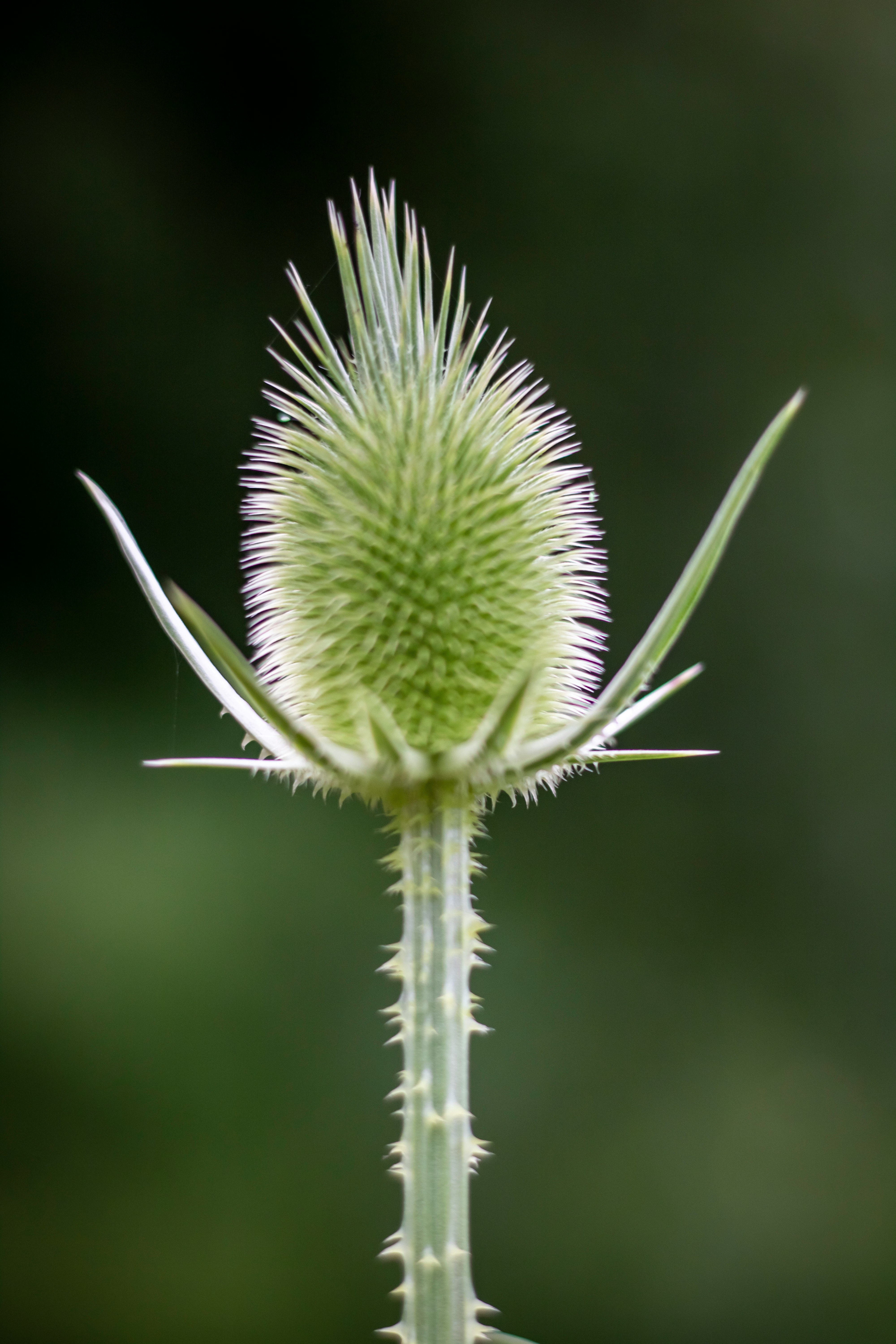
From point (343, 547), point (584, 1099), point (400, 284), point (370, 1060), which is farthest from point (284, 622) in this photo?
point (584, 1099)

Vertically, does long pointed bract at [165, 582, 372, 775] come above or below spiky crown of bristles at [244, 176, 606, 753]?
below

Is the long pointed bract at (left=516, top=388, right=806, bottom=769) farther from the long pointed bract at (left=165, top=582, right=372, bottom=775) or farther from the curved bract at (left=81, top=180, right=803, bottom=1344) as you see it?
the long pointed bract at (left=165, top=582, right=372, bottom=775)

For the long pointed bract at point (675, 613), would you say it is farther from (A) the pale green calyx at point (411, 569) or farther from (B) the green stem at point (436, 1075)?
(B) the green stem at point (436, 1075)

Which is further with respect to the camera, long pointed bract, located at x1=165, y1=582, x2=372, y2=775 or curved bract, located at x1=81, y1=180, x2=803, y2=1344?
curved bract, located at x1=81, y1=180, x2=803, y2=1344

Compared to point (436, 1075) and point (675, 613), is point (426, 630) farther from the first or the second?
point (436, 1075)

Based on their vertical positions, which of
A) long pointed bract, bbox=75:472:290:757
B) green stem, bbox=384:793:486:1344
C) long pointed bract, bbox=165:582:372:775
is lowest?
A: green stem, bbox=384:793:486:1344

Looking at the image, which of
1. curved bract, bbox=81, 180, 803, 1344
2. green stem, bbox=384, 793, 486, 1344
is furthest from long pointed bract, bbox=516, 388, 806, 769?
green stem, bbox=384, 793, 486, 1344

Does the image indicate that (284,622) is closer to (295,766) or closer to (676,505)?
(295,766)

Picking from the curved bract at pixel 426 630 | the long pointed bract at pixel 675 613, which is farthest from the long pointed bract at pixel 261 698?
the long pointed bract at pixel 675 613
